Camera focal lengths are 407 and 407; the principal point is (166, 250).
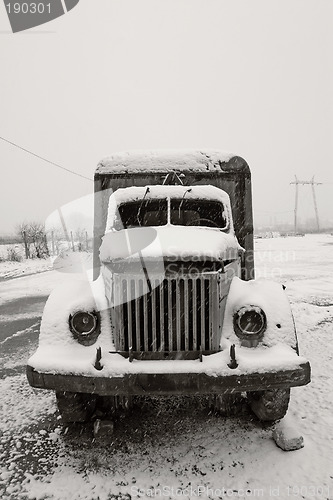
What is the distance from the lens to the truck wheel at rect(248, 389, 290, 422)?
3.33 m

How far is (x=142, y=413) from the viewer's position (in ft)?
12.7

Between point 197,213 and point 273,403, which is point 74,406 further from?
point 197,213

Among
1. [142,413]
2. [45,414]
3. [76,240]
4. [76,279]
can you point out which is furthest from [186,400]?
[76,240]

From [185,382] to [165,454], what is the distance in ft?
2.19

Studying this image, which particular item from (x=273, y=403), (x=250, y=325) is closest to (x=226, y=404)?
(x=273, y=403)

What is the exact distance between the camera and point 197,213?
4570 mm

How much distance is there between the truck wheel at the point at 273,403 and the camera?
3.33m

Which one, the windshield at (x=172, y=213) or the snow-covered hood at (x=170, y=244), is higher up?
the windshield at (x=172, y=213)

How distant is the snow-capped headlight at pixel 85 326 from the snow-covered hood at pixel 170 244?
19.5 inches

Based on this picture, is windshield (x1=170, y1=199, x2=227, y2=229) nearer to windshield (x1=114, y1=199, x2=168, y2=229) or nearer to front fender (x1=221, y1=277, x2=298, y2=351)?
windshield (x1=114, y1=199, x2=168, y2=229)

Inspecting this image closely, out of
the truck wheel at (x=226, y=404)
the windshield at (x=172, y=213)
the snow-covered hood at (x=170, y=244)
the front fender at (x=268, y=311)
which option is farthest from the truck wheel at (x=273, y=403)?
the windshield at (x=172, y=213)

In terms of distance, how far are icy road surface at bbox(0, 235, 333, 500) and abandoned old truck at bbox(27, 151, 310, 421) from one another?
0.88 feet

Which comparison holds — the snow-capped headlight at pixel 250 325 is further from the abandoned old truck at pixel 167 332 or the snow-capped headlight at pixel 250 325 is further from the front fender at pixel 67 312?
the front fender at pixel 67 312

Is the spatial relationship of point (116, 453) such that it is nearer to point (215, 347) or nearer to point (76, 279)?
point (215, 347)
